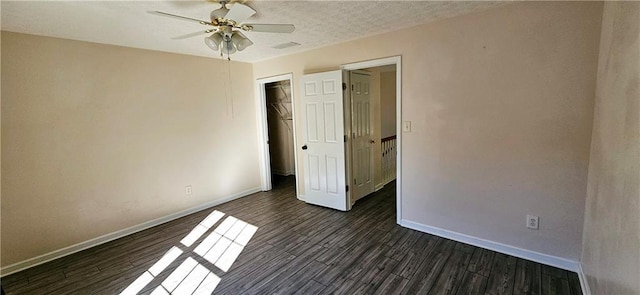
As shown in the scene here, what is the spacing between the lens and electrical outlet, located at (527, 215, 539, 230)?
2.39m

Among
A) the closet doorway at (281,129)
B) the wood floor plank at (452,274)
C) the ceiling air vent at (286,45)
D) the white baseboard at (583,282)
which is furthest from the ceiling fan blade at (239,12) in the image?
the closet doorway at (281,129)

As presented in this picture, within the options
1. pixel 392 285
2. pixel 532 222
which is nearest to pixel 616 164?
pixel 532 222

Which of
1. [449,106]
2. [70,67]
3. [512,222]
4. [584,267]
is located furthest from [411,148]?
[70,67]

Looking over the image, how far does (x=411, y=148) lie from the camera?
305 cm

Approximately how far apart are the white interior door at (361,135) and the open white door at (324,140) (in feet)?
1.00

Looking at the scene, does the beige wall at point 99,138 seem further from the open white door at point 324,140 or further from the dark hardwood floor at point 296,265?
the open white door at point 324,140

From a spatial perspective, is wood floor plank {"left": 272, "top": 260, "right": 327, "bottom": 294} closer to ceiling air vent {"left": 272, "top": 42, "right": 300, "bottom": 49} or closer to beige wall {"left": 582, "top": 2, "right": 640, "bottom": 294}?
beige wall {"left": 582, "top": 2, "right": 640, "bottom": 294}

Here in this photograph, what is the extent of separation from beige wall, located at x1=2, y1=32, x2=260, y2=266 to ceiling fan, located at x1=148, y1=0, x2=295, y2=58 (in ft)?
4.95

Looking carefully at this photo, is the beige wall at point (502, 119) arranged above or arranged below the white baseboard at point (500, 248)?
above

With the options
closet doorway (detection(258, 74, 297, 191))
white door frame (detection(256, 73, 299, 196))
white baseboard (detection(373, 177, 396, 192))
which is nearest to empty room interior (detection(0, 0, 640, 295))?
white baseboard (detection(373, 177, 396, 192))

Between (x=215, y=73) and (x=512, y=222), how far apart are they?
4.25 m

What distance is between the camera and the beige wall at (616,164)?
46.7 inches

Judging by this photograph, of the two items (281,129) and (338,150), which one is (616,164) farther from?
(281,129)

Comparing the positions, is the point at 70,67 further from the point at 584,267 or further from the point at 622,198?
the point at 584,267
